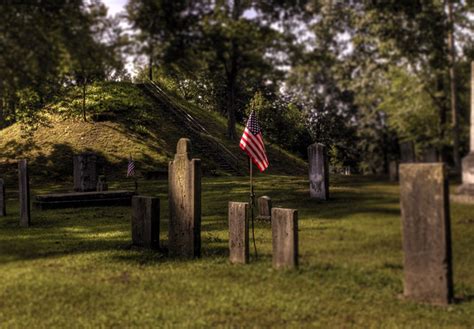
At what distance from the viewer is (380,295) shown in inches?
195

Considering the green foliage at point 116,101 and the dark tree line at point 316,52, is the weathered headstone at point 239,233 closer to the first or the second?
the green foliage at point 116,101

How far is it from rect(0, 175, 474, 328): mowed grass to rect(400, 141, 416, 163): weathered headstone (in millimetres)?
226

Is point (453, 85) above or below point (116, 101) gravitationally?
below

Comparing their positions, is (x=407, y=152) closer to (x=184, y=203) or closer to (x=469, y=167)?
(x=469, y=167)

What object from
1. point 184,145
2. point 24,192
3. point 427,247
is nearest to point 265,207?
point 184,145

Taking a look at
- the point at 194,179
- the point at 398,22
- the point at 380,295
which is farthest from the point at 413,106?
the point at 194,179

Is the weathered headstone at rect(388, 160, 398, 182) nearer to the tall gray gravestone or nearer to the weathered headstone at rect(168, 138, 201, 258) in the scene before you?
the tall gray gravestone

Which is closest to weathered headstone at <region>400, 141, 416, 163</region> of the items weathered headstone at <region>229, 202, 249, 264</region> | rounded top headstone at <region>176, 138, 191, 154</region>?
weathered headstone at <region>229, 202, 249, 264</region>

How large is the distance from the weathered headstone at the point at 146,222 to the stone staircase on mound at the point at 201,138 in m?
1.42

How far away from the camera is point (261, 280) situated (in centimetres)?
696

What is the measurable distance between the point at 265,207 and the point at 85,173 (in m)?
10.7

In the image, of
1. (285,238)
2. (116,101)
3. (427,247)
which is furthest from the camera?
(116,101)

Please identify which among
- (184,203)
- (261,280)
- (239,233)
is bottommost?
(261,280)

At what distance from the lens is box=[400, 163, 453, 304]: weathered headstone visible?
192 inches
